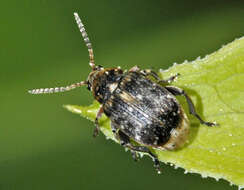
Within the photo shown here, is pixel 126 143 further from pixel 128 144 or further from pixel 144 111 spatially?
pixel 144 111

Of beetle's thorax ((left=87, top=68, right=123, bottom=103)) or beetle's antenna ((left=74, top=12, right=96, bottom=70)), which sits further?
beetle's antenna ((left=74, top=12, right=96, bottom=70))

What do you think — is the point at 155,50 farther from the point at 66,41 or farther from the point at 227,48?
the point at 227,48

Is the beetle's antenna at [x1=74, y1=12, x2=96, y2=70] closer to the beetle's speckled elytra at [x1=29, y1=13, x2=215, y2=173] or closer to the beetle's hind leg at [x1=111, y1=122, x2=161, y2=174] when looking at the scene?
the beetle's speckled elytra at [x1=29, y1=13, x2=215, y2=173]

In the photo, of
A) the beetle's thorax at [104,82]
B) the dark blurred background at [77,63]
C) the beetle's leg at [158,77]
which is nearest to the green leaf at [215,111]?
the beetle's leg at [158,77]

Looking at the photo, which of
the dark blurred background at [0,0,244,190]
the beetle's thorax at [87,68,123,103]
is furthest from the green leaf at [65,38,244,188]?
the dark blurred background at [0,0,244,190]

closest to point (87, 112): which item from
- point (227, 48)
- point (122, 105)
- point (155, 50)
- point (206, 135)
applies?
point (122, 105)

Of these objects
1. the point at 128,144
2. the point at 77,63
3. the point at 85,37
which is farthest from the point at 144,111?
the point at 77,63
